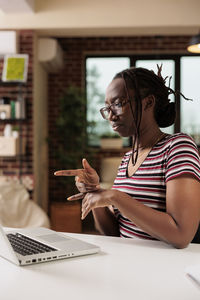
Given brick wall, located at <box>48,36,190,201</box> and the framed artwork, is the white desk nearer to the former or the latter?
the framed artwork

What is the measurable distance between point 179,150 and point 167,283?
0.50m

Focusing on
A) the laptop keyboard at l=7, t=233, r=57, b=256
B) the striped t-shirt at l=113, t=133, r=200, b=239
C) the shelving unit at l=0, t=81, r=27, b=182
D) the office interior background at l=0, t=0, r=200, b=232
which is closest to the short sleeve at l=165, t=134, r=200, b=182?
the striped t-shirt at l=113, t=133, r=200, b=239

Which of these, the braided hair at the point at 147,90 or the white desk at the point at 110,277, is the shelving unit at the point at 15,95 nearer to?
the braided hair at the point at 147,90

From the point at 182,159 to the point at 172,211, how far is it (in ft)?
0.59

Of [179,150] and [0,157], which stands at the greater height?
[179,150]

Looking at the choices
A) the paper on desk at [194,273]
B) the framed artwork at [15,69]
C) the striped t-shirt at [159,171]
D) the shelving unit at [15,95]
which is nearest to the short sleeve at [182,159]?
the striped t-shirt at [159,171]

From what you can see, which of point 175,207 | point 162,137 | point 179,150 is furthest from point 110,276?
point 162,137

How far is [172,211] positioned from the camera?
4.00 ft

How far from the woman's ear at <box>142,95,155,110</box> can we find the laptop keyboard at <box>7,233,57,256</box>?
0.66m

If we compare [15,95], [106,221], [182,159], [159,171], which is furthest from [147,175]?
[15,95]

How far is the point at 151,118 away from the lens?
4.98ft

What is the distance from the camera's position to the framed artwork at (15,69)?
410cm
